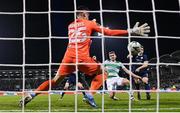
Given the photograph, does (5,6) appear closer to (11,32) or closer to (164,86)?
(11,32)

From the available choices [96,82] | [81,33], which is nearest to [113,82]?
[96,82]

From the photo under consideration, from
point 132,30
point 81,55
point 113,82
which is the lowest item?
point 113,82

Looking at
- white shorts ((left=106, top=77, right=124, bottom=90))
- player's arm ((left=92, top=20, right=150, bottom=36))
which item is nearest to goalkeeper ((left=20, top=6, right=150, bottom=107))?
player's arm ((left=92, top=20, right=150, bottom=36))

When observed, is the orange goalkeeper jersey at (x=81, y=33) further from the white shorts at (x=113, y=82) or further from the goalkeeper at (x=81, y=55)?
the white shorts at (x=113, y=82)

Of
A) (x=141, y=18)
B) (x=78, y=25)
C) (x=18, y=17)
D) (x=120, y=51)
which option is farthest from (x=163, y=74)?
(x=78, y=25)

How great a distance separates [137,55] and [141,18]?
34.7ft

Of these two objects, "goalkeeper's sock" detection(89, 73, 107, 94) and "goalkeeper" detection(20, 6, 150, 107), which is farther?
"goalkeeper's sock" detection(89, 73, 107, 94)

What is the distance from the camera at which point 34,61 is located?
65.4 ft

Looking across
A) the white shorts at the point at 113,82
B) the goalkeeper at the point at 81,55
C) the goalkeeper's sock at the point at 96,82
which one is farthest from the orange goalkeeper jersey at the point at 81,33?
the white shorts at the point at 113,82

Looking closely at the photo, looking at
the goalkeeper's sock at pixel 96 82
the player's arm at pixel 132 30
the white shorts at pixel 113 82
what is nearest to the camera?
the player's arm at pixel 132 30

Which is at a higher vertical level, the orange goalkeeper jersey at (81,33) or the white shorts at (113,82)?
the orange goalkeeper jersey at (81,33)

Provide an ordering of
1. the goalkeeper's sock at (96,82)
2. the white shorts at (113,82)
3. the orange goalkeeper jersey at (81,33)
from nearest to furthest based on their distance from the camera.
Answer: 1. the orange goalkeeper jersey at (81,33)
2. the goalkeeper's sock at (96,82)
3. the white shorts at (113,82)

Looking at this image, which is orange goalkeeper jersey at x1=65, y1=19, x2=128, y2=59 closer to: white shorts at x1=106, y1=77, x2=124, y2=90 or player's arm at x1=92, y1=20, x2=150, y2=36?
player's arm at x1=92, y1=20, x2=150, y2=36

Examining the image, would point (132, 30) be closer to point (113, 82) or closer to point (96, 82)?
point (96, 82)
